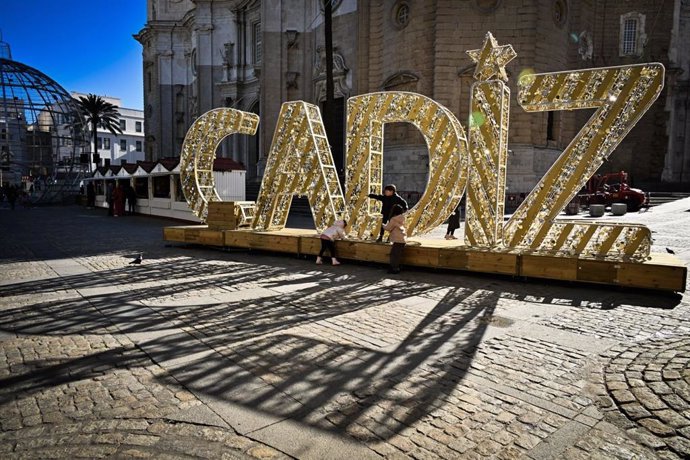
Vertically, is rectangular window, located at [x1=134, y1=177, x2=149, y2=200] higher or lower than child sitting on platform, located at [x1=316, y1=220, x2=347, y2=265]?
higher

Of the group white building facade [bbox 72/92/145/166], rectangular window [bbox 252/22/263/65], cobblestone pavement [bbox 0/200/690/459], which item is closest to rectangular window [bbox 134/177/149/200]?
rectangular window [bbox 252/22/263/65]

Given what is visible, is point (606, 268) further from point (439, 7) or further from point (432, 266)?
point (439, 7)

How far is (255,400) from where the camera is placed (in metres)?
3.98

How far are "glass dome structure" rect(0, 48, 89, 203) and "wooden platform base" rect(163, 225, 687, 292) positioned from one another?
33.0m

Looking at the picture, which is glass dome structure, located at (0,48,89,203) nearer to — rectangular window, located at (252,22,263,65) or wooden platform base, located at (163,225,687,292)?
rectangular window, located at (252,22,263,65)

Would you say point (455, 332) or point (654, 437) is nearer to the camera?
point (654, 437)

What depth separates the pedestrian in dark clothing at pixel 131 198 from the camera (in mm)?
27734

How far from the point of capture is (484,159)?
9.55 meters

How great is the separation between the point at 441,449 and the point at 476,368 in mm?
1564

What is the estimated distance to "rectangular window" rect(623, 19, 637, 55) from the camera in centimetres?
3612

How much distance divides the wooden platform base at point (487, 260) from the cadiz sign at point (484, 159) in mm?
345

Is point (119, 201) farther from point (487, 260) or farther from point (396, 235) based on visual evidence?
point (487, 260)

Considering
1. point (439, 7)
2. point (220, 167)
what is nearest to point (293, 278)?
point (220, 167)

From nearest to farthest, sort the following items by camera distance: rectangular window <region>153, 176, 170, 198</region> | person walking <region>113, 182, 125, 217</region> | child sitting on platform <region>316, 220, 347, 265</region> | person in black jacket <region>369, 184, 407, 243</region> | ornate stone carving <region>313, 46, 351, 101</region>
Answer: person in black jacket <region>369, 184, 407, 243</region>, child sitting on platform <region>316, 220, 347, 265</region>, rectangular window <region>153, 176, 170, 198</region>, person walking <region>113, 182, 125, 217</region>, ornate stone carving <region>313, 46, 351, 101</region>
